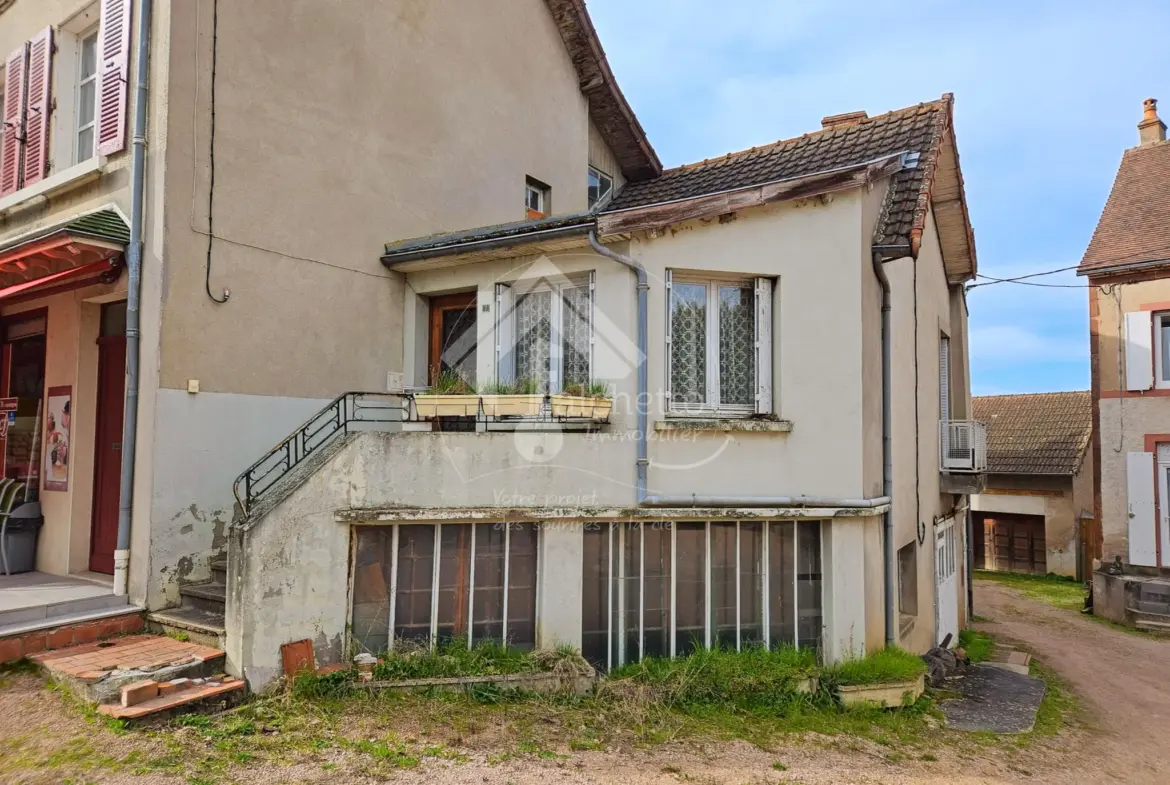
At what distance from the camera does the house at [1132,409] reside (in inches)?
631

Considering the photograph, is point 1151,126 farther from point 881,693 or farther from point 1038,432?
point 881,693

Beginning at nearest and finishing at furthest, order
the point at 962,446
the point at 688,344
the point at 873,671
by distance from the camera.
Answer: the point at 873,671
the point at 688,344
the point at 962,446

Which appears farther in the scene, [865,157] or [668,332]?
[865,157]

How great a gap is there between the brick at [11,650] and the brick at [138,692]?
5.38 ft

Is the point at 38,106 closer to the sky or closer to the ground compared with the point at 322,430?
closer to the sky

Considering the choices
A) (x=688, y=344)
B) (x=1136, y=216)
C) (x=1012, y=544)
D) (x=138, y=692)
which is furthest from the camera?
(x=1012, y=544)

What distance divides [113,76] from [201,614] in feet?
19.6

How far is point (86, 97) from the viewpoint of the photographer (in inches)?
369

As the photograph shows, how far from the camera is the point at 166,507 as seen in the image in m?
7.55

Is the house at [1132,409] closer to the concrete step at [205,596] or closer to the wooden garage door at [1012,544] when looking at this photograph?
the wooden garage door at [1012,544]

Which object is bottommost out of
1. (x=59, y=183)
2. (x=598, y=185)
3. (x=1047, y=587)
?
(x=1047, y=587)

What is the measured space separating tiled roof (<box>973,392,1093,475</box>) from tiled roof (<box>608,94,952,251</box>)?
1760 centimetres

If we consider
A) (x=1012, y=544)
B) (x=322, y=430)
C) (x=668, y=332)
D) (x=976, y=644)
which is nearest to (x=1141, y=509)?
(x=976, y=644)

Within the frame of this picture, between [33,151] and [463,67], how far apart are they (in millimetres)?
5842
